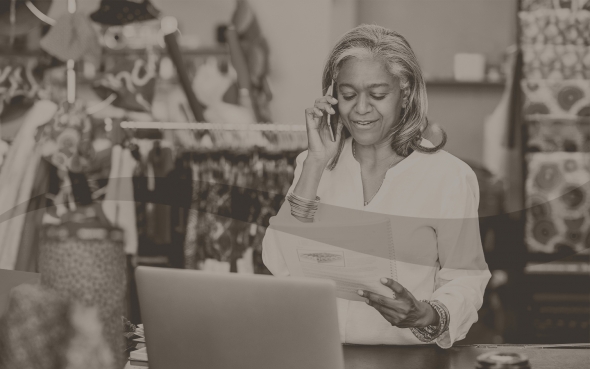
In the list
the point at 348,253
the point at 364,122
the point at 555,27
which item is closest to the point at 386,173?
the point at 364,122

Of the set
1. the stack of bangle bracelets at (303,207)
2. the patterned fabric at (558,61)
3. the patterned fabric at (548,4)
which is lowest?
the stack of bangle bracelets at (303,207)

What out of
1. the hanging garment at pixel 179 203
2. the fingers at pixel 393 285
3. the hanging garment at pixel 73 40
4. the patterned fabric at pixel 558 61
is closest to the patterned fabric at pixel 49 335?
the fingers at pixel 393 285

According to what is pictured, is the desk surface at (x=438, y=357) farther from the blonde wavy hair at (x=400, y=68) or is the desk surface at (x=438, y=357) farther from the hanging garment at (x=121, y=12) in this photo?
the hanging garment at (x=121, y=12)

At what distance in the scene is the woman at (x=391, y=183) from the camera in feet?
5.49

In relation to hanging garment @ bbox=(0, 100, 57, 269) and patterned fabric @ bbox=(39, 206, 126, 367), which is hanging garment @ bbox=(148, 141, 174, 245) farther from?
patterned fabric @ bbox=(39, 206, 126, 367)

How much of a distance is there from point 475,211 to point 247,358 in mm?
891

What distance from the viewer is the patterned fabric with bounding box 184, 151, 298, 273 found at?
3271 millimetres

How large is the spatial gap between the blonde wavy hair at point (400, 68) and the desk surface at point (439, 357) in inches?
20.6

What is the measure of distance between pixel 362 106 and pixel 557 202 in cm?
220

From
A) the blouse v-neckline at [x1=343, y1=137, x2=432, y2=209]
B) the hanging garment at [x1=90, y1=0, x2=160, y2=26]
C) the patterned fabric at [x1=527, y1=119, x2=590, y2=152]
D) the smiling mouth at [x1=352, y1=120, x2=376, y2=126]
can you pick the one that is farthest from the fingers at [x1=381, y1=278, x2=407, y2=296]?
the hanging garment at [x1=90, y1=0, x2=160, y2=26]

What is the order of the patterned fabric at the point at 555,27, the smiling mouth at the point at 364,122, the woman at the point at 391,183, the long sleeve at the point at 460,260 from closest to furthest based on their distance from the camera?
the long sleeve at the point at 460,260 → the woman at the point at 391,183 → the smiling mouth at the point at 364,122 → the patterned fabric at the point at 555,27

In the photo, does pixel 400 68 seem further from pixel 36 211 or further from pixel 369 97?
pixel 36 211

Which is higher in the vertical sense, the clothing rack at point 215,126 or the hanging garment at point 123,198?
the clothing rack at point 215,126

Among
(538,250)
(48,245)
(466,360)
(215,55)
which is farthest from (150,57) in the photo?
(48,245)
